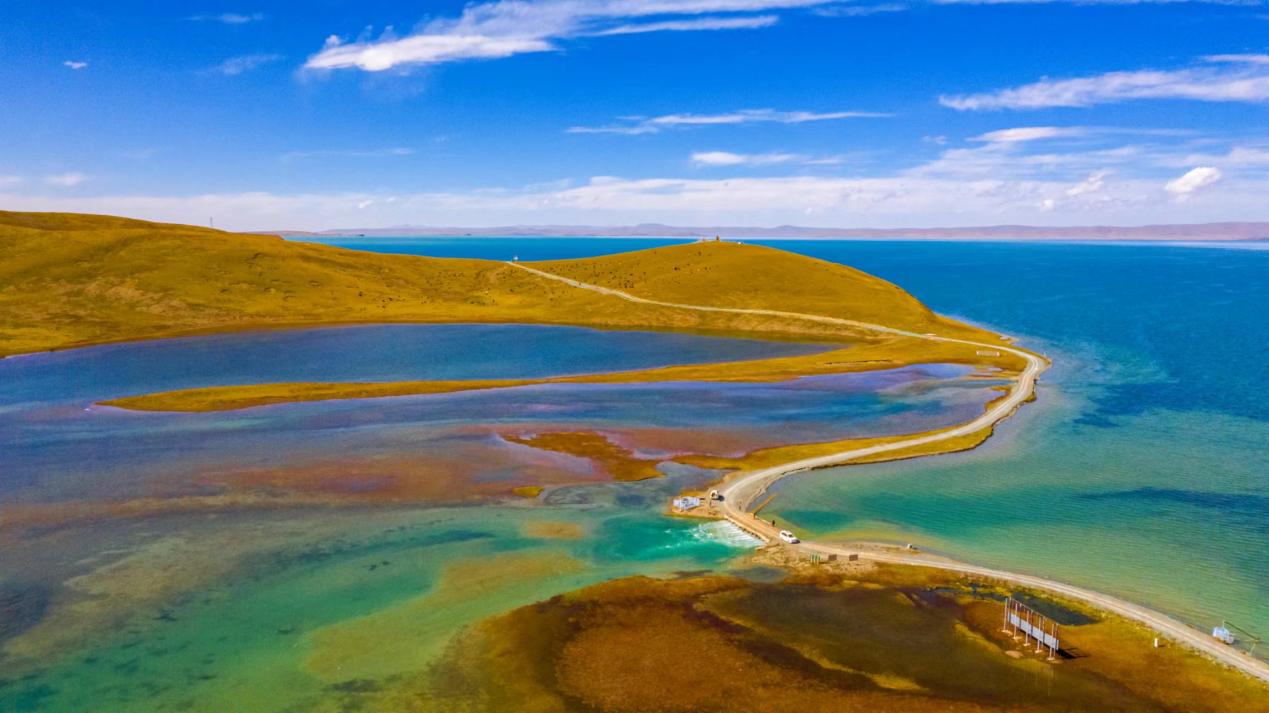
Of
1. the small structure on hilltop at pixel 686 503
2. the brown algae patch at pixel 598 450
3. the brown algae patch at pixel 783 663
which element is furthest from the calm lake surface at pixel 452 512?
the brown algae patch at pixel 783 663

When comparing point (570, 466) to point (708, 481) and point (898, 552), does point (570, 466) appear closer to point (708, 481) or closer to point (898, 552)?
point (708, 481)

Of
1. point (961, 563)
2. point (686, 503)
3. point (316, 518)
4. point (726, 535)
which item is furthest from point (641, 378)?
point (961, 563)

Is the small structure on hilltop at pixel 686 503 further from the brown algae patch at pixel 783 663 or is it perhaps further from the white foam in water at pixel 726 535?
the brown algae patch at pixel 783 663

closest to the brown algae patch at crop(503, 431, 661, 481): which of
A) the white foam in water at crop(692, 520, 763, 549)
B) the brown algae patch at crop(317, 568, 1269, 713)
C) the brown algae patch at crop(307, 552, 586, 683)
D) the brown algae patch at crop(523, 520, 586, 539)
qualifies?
the brown algae patch at crop(523, 520, 586, 539)

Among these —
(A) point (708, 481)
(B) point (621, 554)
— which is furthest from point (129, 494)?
(A) point (708, 481)

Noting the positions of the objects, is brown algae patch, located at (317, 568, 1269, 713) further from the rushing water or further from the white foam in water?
the white foam in water
